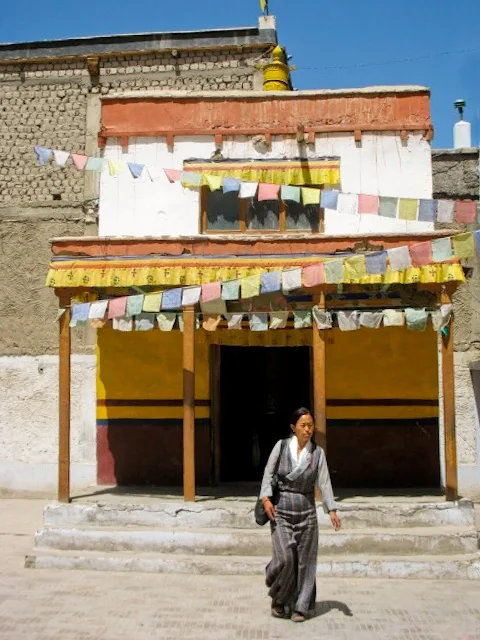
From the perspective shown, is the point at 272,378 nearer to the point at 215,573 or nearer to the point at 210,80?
the point at 215,573

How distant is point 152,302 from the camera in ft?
29.8

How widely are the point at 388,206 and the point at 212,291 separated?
2.28 metres

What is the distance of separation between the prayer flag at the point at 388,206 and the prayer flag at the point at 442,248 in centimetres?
70

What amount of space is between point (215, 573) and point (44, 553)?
2.03 m

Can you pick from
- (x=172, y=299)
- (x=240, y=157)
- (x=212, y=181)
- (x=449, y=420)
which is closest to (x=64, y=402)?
(x=172, y=299)

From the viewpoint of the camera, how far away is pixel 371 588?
7637 millimetres

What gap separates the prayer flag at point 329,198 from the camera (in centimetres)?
893

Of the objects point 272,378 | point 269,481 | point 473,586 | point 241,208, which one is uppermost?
point 241,208

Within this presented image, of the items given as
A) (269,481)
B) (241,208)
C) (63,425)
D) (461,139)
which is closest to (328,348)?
(241,208)

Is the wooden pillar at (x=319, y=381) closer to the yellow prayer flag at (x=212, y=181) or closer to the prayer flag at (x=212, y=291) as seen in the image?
the prayer flag at (x=212, y=291)

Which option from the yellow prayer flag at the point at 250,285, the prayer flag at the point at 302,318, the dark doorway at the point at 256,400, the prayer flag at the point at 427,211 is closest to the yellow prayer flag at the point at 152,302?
the yellow prayer flag at the point at 250,285

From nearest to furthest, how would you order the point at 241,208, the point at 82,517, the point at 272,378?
1. the point at 82,517
2. the point at 241,208
3. the point at 272,378

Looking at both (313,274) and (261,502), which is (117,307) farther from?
(261,502)

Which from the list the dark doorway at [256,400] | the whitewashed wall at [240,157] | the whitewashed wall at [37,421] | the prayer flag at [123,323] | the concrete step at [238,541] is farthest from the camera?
the whitewashed wall at [37,421]
